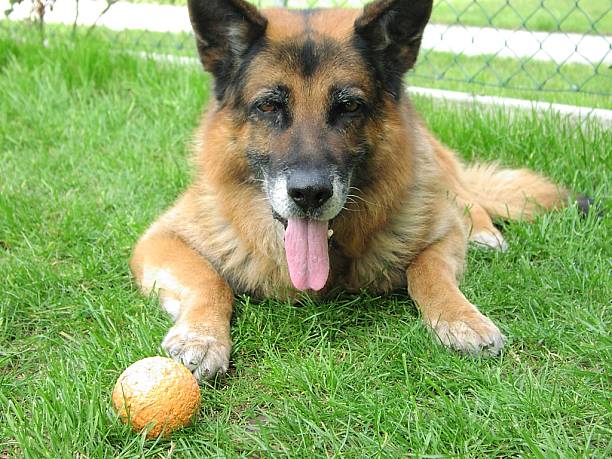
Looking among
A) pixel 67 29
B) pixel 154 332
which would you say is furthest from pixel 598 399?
pixel 67 29

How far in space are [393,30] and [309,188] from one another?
3.05ft

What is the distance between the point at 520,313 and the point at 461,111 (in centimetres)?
260

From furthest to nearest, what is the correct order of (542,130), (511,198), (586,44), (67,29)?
(67,29) < (586,44) < (542,130) < (511,198)

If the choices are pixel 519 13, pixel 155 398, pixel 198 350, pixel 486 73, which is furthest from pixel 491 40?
pixel 155 398

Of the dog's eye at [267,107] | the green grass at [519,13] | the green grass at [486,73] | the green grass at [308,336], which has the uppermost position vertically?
the green grass at [519,13]

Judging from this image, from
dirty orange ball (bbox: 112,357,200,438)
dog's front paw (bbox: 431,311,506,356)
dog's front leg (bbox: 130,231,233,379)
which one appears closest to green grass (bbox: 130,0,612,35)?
dog's front leg (bbox: 130,231,233,379)

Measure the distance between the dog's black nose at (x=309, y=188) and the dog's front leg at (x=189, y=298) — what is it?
0.61 meters

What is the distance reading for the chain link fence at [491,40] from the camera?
6.27m

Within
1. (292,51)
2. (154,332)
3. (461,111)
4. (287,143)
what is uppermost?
(292,51)

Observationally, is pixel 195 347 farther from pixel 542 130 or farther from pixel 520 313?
pixel 542 130

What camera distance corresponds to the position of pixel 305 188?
2.86 meters

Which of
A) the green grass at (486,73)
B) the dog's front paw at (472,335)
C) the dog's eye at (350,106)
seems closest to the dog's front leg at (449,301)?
the dog's front paw at (472,335)

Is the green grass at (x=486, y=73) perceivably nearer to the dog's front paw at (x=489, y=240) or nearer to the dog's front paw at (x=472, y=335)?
the dog's front paw at (x=489, y=240)

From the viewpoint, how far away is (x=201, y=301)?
313cm
